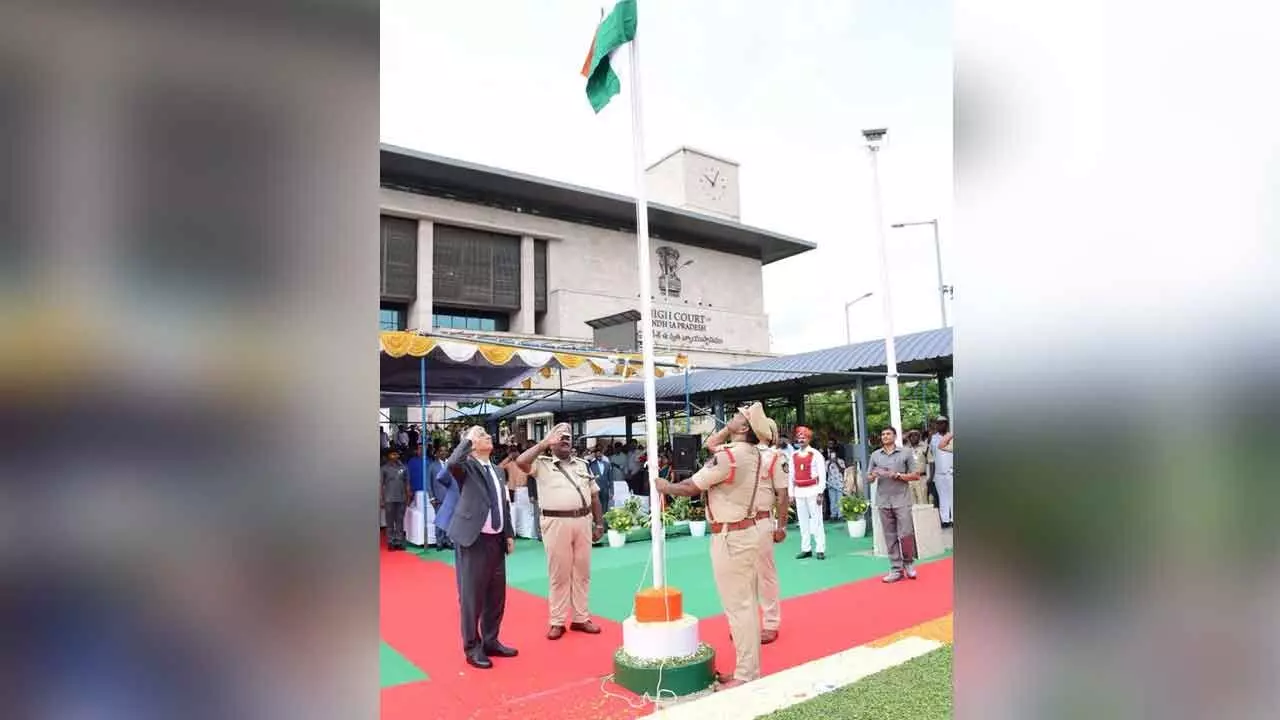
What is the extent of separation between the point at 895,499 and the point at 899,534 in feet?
1.83

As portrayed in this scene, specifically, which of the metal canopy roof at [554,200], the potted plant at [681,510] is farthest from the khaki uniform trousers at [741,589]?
the metal canopy roof at [554,200]

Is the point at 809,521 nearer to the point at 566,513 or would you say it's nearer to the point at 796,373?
the point at 796,373

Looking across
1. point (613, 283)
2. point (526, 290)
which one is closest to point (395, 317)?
point (526, 290)

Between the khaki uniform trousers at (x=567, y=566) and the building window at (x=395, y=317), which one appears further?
the building window at (x=395, y=317)

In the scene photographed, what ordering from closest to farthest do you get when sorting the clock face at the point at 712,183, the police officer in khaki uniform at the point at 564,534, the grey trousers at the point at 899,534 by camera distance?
the police officer in khaki uniform at the point at 564,534, the grey trousers at the point at 899,534, the clock face at the point at 712,183

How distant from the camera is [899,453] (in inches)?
336

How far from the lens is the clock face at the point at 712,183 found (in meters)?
48.6

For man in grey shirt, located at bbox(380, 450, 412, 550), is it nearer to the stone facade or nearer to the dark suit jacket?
the dark suit jacket

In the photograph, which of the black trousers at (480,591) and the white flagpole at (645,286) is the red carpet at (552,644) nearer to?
the black trousers at (480,591)

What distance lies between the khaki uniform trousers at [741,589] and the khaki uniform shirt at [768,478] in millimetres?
204

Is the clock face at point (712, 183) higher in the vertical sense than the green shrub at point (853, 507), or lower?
higher

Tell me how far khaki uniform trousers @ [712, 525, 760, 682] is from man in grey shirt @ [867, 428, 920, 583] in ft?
12.3
